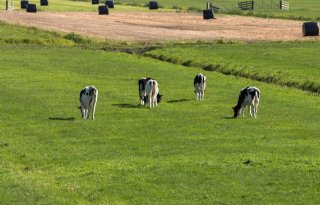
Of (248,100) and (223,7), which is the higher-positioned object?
(223,7)

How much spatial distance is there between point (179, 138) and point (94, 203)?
10.6 metres

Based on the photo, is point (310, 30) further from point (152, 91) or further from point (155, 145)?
point (155, 145)

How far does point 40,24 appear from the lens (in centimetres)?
10850

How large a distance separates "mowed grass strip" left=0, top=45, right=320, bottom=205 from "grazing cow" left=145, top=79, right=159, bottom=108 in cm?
48

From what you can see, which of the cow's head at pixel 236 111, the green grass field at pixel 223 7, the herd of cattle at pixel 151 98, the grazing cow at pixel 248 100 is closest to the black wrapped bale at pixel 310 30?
the green grass field at pixel 223 7

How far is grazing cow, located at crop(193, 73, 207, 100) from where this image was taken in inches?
1838

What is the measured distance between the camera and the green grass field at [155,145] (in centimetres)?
2606

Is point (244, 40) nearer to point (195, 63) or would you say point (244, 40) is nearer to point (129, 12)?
point (195, 63)

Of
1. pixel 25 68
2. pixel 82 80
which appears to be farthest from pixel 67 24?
pixel 82 80

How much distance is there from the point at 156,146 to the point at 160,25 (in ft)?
267

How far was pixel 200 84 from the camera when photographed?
46781 mm

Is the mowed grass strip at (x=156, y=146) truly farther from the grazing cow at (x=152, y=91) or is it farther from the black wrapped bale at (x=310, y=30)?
the black wrapped bale at (x=310, y=30)

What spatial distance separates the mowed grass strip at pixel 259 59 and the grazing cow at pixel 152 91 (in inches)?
452

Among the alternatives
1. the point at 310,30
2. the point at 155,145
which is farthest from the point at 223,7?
the point at 155,145
